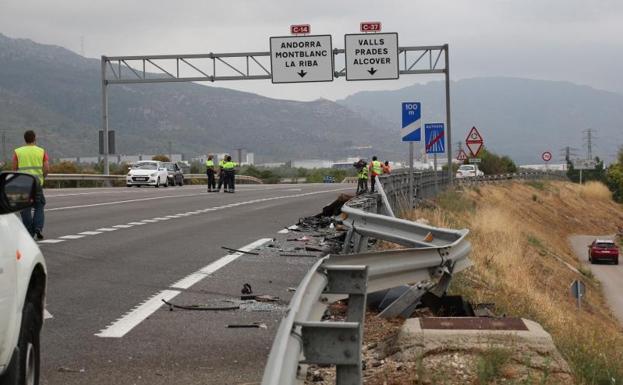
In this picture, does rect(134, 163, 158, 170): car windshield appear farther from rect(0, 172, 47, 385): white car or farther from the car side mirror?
the car side mirror

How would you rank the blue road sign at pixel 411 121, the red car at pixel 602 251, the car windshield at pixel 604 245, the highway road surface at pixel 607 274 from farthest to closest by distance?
the car windshield at pixel 604 245 → the red car at pixel 602 251 → the highway road surface at pixel 607 274 → the blue road sign at pixel 411 121

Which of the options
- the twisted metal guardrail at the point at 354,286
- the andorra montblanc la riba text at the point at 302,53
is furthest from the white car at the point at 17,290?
the andorra montblanc la riba text at the point at 302,53

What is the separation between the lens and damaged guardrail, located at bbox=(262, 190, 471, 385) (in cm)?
452

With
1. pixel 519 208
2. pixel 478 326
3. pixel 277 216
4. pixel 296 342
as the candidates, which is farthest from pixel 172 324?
pixel 519 208

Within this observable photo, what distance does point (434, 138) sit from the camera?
34125mm

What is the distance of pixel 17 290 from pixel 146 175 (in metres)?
53.3

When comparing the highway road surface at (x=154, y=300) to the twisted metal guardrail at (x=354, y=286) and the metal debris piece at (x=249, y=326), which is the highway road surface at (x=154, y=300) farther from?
the twisted metal guardrail at (x=354, y=286)

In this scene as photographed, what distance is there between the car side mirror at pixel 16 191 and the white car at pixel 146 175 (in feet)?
174

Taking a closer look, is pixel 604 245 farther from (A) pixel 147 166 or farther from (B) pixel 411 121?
(B) pixel 411 121

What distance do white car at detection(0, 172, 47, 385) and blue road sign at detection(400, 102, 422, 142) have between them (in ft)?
60.8

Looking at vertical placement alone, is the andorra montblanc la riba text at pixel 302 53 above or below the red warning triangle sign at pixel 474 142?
above

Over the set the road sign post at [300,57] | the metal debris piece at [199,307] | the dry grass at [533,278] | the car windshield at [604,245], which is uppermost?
the road sign post at [300,57]

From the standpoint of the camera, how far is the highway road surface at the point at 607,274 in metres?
38.9

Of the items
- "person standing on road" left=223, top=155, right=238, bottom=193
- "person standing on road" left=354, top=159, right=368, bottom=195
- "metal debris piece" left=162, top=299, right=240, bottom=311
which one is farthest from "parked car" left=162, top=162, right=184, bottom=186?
"metal debris piece" left=162, top=299, right=240, bottom=311
